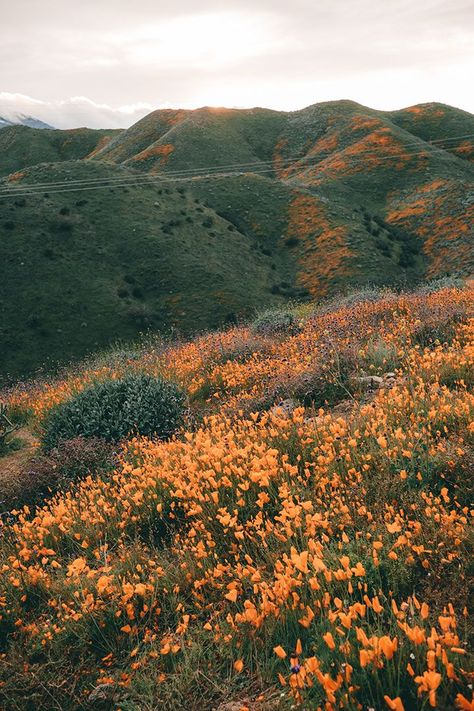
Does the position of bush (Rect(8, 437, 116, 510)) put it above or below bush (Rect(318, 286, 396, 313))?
below

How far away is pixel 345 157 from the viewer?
2662 inches

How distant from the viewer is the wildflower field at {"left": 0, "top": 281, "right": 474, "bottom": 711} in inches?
91.6

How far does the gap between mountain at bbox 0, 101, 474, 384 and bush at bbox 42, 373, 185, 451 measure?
1872cm

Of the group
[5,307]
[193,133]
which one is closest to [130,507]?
[5,307]

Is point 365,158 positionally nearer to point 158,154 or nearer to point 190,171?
Answer: point 190,171

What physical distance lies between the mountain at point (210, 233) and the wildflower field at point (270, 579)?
23.6 meters

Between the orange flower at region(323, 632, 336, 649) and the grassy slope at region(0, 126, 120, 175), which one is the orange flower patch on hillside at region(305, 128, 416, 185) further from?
the orange flower at region(323, 632, 336, 649)

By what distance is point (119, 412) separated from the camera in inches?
335

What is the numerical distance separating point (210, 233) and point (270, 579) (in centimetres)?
4758

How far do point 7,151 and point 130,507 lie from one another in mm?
111586

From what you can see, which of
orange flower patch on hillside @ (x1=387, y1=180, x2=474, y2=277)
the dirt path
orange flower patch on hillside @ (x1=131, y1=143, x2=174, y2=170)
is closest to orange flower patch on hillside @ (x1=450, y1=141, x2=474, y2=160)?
orange flower patch on hillside @ (x1=387, y1=180, x2=474, y2=277)

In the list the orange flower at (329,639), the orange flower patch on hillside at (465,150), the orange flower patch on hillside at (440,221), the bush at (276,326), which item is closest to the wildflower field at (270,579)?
the orange flower at (329,639)

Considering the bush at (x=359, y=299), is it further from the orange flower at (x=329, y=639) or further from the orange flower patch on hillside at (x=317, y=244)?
the orange flower patch on hillside at (x=317, y=244)

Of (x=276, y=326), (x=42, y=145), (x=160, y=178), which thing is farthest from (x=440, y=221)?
(x=42, y=145)
